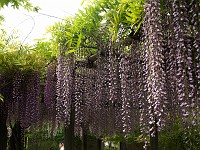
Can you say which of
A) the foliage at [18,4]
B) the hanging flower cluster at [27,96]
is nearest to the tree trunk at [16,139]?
the hanging flower cluster at [27,96]

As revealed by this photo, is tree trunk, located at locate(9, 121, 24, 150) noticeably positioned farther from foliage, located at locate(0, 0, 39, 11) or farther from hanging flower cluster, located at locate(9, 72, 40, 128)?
foliage, located at locate(0, 0, 39, 11)

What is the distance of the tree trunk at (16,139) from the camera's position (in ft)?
24.6

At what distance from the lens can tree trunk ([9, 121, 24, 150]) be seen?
7.50 m

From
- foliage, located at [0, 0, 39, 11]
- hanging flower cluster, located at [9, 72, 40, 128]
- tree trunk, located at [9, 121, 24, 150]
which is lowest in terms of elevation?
tree trunk, located at [9, 121, 24, 150]

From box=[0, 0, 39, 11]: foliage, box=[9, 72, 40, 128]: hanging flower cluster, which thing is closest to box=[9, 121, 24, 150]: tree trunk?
box=[9, 72, 40, 128]: hanging flower cluster

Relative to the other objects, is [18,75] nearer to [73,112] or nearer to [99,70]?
[73,112]

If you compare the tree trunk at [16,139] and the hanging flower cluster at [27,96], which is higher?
the hanging flower cluster at [27,96]

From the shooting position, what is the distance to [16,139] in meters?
7.56

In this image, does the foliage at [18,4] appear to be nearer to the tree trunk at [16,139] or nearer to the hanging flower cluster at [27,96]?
the hanging flower cluster at [27,96]

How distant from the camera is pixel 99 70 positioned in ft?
16.9

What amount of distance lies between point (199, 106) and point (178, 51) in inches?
21.8

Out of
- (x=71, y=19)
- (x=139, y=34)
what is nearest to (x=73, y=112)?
(x=71, y=19)

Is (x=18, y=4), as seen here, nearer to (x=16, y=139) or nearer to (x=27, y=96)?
(x=27, y=96)

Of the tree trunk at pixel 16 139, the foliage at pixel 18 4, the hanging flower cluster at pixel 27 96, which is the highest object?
the foliage at pixel 18 4
